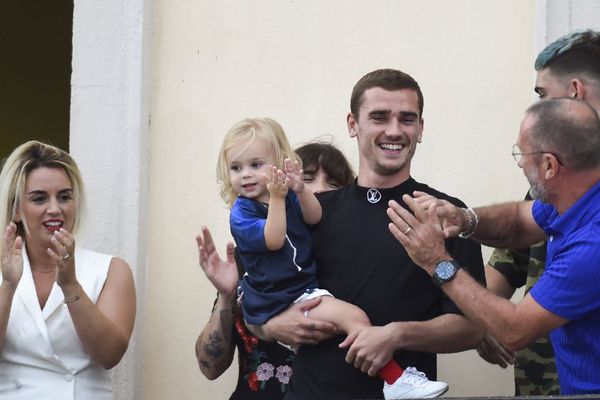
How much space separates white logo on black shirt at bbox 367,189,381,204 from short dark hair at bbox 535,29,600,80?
30.4 inches

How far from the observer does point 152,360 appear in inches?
222

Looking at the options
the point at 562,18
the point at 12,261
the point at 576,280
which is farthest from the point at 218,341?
the point at 562,18

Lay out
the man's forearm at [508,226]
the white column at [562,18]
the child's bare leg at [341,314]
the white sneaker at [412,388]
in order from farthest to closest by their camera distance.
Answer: the white column at [562,18] → the man's forearm at [508,226] → the child's bare leg at [341,314] → the white sneaker at [412,388]

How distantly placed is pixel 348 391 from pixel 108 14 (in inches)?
90.1

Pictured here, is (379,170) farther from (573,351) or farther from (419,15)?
(419,15)

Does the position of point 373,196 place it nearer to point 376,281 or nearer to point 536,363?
point 376,281

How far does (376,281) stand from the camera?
4.32m

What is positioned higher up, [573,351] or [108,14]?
[108,14]

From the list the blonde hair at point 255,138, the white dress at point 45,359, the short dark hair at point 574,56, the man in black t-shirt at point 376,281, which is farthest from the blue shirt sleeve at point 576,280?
the white dress at point 45,359

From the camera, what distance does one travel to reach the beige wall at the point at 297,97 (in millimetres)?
5410

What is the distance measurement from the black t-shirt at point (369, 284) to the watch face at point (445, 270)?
0.30 meters

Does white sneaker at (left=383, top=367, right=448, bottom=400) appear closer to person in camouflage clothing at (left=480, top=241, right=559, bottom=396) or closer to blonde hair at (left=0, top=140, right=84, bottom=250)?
person in camouflage clothing at (left=480, top=241, right=559, bottom=396)

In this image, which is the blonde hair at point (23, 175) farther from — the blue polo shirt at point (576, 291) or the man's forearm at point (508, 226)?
the blue polo shirt at point (576, 291)

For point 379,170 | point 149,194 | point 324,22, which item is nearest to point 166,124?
point 149,194
